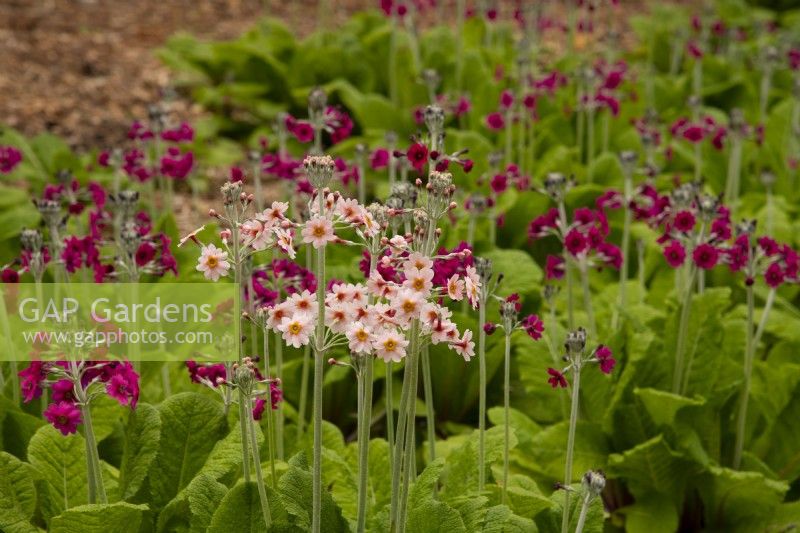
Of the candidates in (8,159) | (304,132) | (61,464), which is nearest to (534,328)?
(61,464)

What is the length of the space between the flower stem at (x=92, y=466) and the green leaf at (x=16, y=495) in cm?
18

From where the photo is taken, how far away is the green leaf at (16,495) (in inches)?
123

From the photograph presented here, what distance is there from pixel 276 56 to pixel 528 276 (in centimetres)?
410

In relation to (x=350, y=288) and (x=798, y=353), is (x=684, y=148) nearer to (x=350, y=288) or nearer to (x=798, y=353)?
(x=798, y=353)

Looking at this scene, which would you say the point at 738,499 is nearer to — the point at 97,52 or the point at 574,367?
the point at 574,367

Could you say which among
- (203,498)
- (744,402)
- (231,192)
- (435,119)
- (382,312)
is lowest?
(744,402)

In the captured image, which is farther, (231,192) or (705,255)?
(705,255)

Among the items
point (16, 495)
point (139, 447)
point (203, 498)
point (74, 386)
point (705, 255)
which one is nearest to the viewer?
point (74, 386)

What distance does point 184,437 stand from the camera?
340 centimetres

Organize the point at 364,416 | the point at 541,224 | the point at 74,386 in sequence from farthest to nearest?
the point at 541,224 → the point at 74,386 → the point at 364,416

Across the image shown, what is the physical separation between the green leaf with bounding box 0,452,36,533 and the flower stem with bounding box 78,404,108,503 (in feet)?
0.60

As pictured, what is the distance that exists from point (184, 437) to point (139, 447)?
0.51 feet

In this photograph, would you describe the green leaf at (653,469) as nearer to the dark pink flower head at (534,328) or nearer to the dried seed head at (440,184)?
the dark pink flower head at (534,328)

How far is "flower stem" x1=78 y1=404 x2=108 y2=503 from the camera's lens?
2833 mm
